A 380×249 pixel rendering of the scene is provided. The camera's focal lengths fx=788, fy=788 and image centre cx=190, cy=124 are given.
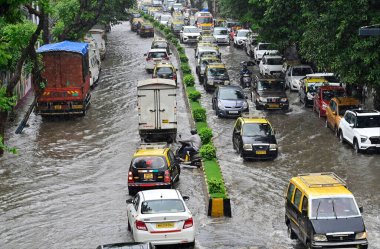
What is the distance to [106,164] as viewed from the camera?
31438 millimetres

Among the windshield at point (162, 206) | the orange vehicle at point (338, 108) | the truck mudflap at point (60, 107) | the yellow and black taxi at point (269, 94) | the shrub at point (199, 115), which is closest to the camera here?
the windshield at point (162, 206)

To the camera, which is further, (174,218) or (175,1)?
(175,1)

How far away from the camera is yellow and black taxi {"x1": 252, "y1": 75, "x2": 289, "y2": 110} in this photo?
41.2 meters

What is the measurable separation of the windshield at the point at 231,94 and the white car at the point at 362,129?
8391 mm

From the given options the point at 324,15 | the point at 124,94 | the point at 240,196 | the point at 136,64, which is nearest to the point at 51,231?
the point at 240,196

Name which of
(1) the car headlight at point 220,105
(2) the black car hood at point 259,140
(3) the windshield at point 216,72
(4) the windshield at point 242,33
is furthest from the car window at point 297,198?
(4) the windshield at point 242,33

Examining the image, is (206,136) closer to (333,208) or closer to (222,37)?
(333,208)

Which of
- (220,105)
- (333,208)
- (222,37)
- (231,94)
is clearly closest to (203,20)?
(222,37)

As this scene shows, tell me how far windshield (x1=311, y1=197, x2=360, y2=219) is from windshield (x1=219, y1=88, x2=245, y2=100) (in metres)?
20.9

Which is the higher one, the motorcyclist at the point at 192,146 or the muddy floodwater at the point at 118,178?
the motorcyclist at the point at 192,146

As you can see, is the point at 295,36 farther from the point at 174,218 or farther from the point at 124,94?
the point at 174,218

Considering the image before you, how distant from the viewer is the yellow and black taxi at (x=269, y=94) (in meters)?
41.2

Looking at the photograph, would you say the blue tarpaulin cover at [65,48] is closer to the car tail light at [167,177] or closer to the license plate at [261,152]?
the license plate at [261,152]

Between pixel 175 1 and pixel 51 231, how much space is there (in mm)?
111266
